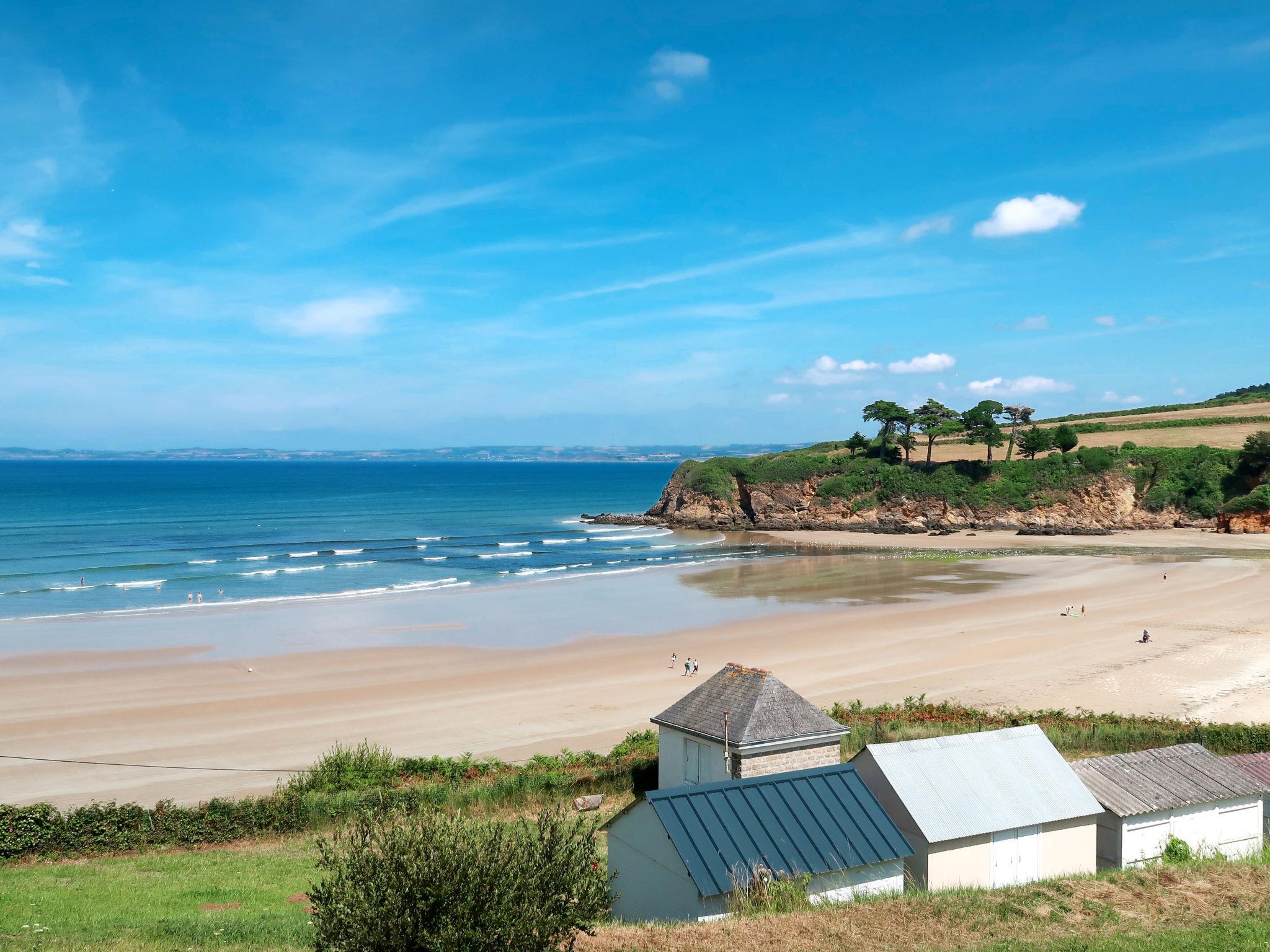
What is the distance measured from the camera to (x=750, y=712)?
53.4 ft

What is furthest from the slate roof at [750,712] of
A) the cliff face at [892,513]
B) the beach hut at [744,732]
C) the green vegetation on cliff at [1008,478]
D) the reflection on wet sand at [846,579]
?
the green vegetation on cliff at [1008,478]

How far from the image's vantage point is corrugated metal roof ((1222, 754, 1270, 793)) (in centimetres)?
A: 1566

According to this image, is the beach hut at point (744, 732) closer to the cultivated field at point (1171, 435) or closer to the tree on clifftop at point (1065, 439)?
the tree on clifftop at point (1065, 439)

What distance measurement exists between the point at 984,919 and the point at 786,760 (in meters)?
6.11

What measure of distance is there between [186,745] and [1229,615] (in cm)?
4263

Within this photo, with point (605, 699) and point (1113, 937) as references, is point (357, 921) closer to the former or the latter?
point (1113, 937)

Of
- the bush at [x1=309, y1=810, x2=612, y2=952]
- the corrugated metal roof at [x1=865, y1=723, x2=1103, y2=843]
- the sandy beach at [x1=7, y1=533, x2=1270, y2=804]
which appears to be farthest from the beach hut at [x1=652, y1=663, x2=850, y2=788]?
the sandy beach at [x1=7, y1=533, x2=1270, y2=804]

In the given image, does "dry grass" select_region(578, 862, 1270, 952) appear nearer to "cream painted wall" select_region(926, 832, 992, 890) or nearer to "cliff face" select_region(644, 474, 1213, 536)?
"cream painted wall" select_region(926, 832, 992, 890)

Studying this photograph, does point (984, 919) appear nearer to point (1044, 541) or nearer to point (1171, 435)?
point (1044, 541)

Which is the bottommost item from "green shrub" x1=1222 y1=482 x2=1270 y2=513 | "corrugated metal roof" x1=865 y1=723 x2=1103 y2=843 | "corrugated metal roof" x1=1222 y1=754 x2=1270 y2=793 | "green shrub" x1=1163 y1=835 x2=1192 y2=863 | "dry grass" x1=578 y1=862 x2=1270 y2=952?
"green shrub" x1=1163 y1=835 x2=1192 y2=863

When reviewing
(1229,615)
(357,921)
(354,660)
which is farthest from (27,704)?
(1229,615)

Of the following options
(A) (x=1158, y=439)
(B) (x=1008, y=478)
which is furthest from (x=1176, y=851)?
(A) (x=1158, y=439)

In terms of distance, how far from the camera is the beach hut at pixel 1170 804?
1394 centimetres

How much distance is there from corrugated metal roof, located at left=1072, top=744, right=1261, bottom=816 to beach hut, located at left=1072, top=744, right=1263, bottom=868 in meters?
0.01
